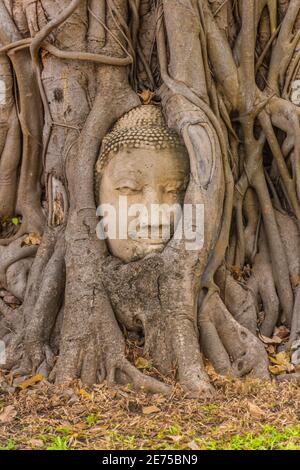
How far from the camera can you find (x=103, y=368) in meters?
3.37

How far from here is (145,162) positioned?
3586 mm

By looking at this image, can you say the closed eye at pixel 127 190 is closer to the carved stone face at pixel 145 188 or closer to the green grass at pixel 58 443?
the carved stone face at pixel 145 188

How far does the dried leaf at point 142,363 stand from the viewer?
3375 millimetres

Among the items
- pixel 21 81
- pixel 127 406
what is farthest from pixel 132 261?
pixel 21 81

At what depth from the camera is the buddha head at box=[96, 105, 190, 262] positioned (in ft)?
11.7

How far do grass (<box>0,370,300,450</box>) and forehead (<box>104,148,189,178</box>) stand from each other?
4.17ft

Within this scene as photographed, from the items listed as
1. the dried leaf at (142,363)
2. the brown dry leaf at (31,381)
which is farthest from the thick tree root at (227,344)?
the brown dry leaf at (31,381)

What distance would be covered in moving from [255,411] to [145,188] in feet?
4.72

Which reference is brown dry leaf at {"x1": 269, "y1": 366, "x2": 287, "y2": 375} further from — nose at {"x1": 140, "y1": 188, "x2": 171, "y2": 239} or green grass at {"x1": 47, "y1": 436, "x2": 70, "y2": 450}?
green grass at {"x1": 47, "y1": 436, "x2": 70, "y2": 450}

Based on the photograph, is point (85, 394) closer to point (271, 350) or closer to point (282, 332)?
point (271, 350)

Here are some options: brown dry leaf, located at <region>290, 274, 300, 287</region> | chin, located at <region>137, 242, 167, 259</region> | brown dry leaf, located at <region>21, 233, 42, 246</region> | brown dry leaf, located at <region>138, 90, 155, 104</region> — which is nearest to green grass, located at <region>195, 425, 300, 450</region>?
chin, located at <region>137, 242, 167, 259</region>

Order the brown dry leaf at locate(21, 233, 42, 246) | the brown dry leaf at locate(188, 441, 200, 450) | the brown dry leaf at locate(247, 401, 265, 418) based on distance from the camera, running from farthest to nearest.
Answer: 1. the brown dry leaf at locate(21, 233, 42, 246)
2. the brown dry leaf at locate(247, 401, 265, 418)
3. the brown dry leaf at locate(188, 441, 200, 450)

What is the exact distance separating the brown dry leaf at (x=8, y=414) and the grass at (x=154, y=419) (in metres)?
0.02

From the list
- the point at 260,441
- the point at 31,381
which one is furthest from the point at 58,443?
the point at 260,441
